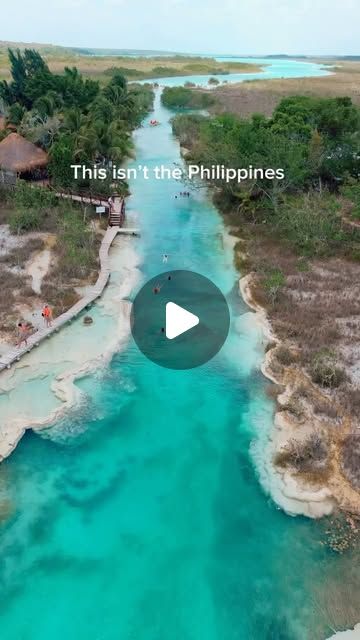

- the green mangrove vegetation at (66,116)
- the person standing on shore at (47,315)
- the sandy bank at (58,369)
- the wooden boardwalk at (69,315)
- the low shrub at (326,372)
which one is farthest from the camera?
the green mangrove vegetation at (66,116)

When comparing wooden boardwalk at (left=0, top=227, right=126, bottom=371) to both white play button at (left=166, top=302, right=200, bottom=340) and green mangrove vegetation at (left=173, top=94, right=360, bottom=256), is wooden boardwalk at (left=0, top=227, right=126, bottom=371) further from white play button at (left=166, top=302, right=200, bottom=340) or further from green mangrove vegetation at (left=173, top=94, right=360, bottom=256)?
green mangrove vegetation at (left=173, top=94, right=360, bottom=256)

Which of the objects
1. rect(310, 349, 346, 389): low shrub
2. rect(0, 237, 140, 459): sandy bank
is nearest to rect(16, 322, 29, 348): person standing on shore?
rect(0, 237, 140, 459): sandy bank

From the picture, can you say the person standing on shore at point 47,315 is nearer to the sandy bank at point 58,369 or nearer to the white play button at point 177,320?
the sandy bank at point 58,369

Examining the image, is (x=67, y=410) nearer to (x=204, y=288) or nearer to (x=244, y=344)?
(x=244, y=344)

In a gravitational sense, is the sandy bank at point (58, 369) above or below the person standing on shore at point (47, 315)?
below

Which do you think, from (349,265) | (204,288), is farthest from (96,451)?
(349,265)
